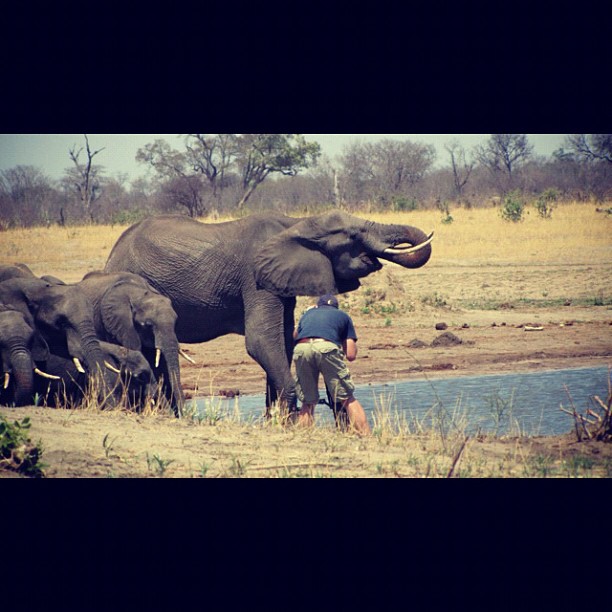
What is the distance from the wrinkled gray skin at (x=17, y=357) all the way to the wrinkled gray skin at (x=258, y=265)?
1.99 m

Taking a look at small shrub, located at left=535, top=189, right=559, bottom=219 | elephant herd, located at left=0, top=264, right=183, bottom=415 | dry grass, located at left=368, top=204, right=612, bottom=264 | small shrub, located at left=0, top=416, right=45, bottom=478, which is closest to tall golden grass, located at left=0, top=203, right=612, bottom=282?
dry grass, located at left=368, top=204, right=612, bottom=264

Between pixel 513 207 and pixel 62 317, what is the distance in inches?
373

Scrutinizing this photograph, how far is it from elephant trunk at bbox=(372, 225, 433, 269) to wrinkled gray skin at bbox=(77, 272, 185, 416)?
7.64 feet

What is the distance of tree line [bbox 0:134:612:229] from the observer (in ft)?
46.6

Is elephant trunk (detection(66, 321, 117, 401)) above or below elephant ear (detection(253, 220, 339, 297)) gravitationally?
below

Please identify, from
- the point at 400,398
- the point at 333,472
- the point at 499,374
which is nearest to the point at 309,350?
the point at 333,472

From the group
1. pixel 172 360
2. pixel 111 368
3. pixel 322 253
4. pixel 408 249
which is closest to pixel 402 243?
pixel 408 249

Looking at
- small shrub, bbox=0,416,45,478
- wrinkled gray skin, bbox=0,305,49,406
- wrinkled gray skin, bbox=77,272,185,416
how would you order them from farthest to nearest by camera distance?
wrinkled gray skin, bbox=77,272,185,416 < wrinkled gray skin, bbox=0,305,49,406 < small shrub, bbox=0,416,45,478

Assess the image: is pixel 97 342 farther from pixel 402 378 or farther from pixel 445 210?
pixel 445 210

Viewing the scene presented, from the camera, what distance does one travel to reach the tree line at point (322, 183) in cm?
1420

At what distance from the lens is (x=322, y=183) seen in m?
19.0

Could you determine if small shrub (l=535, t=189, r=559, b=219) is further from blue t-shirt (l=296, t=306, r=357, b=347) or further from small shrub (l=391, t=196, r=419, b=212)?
blue t-shirt (l=296, t=306, r=357, b=347)

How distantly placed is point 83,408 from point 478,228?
33.1 ft

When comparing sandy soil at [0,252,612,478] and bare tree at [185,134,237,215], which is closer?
sandy soil at [0,252,612,478]
